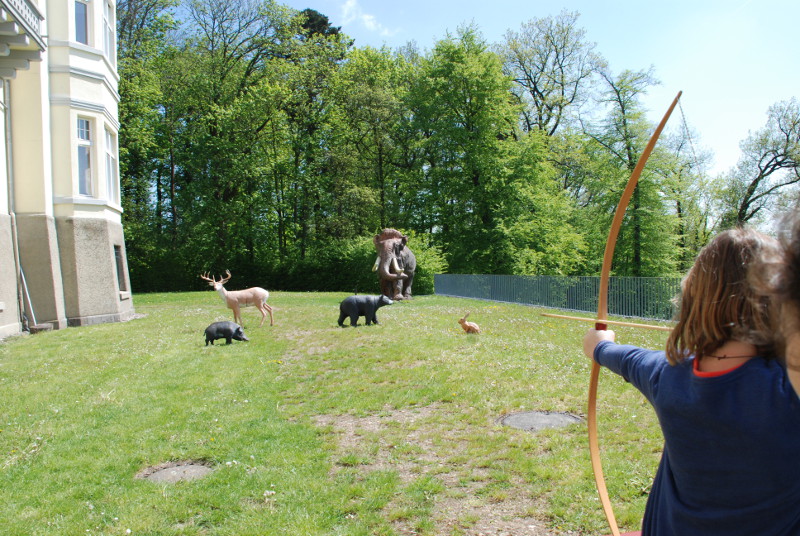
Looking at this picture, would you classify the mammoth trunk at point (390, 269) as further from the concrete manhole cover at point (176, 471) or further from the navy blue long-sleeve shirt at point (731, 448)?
the navy blue long-sleeve shirt at point (731, 448)

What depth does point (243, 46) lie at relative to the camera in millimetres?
39969

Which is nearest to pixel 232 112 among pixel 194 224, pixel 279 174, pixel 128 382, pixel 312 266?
pixel 279 174

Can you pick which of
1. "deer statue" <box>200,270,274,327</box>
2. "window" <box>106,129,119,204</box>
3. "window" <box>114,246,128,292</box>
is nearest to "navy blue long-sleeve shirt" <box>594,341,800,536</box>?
"deer statue" <box>200,270,274,327</box>

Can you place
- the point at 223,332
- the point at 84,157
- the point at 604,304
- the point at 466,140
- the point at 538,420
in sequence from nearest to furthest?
the point at 604,304, the point at 538,420, the point at 223,332, the point at 84,157, the point at 466,140

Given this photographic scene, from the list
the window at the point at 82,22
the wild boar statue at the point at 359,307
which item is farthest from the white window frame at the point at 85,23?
the wild boar statue at the point at 359,307

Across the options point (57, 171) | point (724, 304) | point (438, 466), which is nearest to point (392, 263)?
point (57, 171)

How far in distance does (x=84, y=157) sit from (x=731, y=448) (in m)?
17.8

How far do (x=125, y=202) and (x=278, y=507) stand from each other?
1429 inches

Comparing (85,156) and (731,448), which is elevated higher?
(85,156)

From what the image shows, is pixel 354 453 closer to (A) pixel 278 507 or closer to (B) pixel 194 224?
(A) pixel 278 507

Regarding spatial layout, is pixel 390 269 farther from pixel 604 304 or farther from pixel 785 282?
pixel 785 282

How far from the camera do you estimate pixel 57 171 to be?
585 inches

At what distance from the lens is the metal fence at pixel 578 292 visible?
59.7ft

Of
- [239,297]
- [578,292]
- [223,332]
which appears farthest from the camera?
[578,292]
